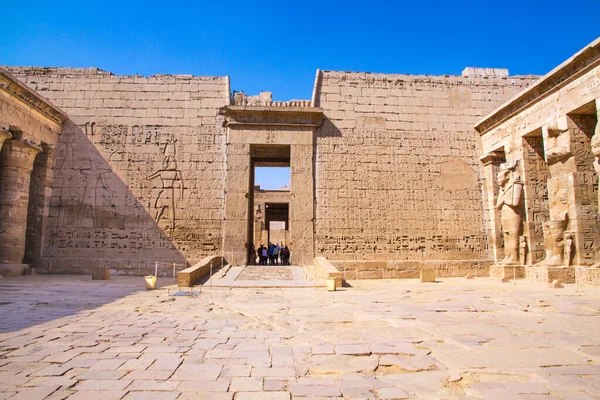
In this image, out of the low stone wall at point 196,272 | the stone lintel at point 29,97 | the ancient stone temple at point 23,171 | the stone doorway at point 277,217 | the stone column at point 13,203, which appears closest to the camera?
the low stone wall at point 196,272

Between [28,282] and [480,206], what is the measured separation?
12394mm

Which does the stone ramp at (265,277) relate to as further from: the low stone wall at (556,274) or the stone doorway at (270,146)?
the low stone wall at (556,274)

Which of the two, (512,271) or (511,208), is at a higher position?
(511,208)

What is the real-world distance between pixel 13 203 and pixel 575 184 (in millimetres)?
13916

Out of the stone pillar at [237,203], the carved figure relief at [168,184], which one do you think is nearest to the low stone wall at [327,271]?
the stone pillar at [237,203]

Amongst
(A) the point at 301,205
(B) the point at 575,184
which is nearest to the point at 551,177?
(B) the point at 575,184

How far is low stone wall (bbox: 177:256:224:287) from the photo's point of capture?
25.9 feet

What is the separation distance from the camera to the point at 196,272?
8547 mm

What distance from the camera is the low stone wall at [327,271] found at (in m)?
8.01

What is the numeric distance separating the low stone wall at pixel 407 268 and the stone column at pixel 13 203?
853cm

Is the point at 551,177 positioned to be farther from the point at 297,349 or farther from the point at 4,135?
the point at 4,135

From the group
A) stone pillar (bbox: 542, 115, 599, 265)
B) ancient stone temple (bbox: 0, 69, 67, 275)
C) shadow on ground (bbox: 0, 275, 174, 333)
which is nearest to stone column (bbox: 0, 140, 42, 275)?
ancient stone temple (bbox: 0, 69, 67, 275)

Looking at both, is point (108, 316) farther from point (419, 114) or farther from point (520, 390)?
point (419, 114)

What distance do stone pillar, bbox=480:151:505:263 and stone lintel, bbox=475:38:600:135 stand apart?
0.99 m
